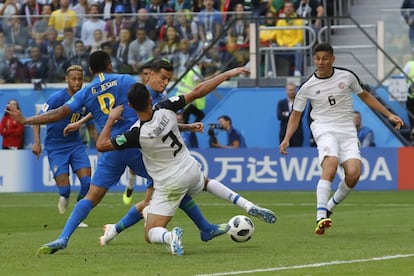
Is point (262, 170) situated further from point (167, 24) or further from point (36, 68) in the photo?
point (36, 68)

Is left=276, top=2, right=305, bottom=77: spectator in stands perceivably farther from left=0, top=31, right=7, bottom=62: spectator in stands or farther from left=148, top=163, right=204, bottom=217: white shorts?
left=148, top=163, right=204, bottom=217: white shorts

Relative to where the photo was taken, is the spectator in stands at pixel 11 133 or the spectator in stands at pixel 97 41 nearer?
the spectator in stands at pixel 11 133

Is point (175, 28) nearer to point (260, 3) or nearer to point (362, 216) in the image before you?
point (260, 3)

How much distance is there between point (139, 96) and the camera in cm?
1183

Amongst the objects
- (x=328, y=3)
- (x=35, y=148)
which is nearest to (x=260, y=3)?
(x=328, y=3)

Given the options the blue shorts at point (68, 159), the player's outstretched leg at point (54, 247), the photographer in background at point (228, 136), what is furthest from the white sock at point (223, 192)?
the photographer in background at point (228, 136)

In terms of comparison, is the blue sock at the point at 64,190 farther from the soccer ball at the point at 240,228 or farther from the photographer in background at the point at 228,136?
the photographer in background at the point at 228,136

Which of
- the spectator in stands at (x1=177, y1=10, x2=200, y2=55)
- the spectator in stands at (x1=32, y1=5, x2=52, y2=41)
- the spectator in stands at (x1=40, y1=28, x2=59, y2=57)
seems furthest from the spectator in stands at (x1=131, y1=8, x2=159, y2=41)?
the spectator in stands at (x1=32, y1=5, x2=52, y2=41)

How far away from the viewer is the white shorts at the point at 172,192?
1229 centimetres

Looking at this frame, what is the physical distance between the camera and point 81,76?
1680cm

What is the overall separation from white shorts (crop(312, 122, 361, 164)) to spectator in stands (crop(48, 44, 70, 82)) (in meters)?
14.0

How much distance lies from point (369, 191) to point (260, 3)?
6.87 meters

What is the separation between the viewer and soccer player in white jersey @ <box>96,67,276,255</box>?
12000 millimetres

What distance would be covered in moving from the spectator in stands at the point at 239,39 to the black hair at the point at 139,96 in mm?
16520
